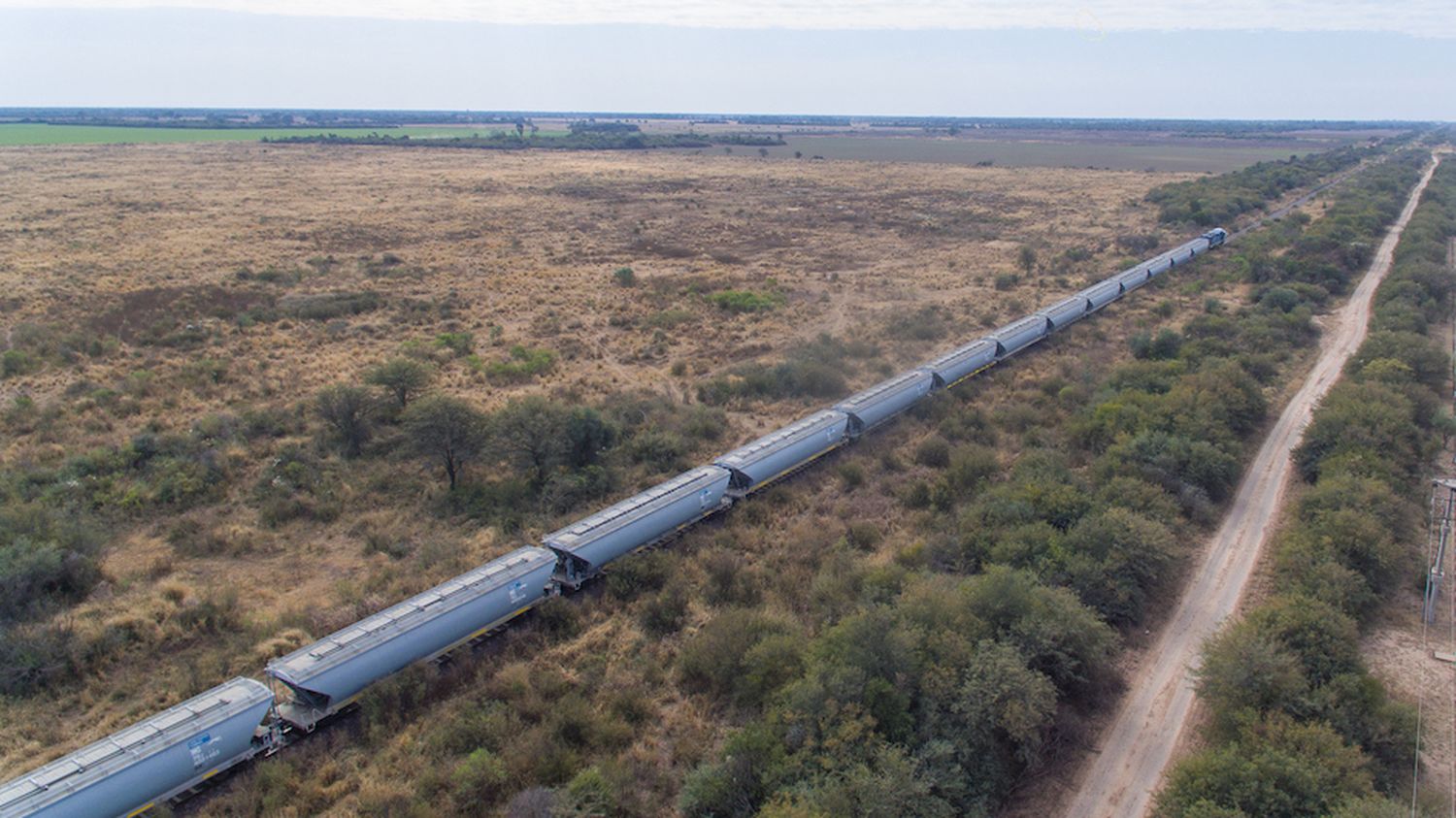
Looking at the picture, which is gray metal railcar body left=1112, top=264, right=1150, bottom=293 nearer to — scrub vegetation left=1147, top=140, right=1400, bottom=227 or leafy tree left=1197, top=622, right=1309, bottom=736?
scrub vegetation left=1147, top=140, right=1400, bottom=227

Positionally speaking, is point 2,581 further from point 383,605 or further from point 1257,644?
point 1257,644

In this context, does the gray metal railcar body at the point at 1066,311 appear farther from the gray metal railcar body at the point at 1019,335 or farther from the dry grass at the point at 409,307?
the dry grass at the point at 409,307

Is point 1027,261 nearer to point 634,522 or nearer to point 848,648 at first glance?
point 634,522

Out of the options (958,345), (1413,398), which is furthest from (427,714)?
(1413,398)

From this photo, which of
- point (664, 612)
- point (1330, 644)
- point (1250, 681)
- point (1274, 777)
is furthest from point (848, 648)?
point (1330, 644)

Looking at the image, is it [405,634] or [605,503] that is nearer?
[405,634]

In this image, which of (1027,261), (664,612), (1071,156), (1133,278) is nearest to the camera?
(664,612)
